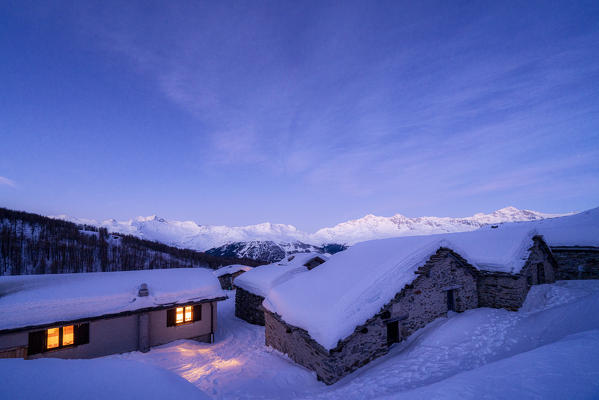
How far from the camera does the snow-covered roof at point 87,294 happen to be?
11383 millimetres

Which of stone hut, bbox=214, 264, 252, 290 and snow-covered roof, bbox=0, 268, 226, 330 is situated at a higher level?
snow-covered roof, bbox=0, 268, 226, 330

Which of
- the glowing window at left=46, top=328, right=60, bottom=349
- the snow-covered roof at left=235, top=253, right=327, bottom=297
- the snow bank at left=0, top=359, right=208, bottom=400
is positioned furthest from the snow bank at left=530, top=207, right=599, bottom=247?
the glowing window at left=46, top=328, right=60, bottom=349

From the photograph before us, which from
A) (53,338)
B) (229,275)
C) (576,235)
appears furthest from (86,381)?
(229,275)

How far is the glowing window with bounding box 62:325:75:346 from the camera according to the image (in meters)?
12.6

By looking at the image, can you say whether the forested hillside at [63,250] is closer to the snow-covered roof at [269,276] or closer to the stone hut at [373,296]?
the snow-covered roof at [269,276]

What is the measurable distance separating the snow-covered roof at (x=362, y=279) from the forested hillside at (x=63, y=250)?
61.7 meters

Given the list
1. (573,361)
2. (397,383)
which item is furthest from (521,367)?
(397,383)

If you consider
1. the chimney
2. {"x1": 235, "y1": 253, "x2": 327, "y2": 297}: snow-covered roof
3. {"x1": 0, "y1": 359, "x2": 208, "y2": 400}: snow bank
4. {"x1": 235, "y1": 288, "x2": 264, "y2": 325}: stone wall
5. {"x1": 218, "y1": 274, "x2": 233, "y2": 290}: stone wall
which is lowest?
{"x1": 218, "y1": 274, "x2": 233, "y2": 290}: stone wall

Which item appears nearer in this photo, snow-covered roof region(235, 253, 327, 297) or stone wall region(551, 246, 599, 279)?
stone wall region(551, 246, 599, 279)

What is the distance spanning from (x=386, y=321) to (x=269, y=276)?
39.7 ft

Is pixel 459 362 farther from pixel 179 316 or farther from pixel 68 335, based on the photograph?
pixel 68 335

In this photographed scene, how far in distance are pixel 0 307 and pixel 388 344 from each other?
1739 centimetres

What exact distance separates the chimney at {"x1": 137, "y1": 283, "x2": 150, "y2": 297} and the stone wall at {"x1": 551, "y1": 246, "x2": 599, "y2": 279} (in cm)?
2986

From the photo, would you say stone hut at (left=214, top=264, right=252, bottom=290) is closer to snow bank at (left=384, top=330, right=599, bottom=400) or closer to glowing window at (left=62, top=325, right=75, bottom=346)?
glowing window at (left=62, top=325, right=75, bottom=346)
